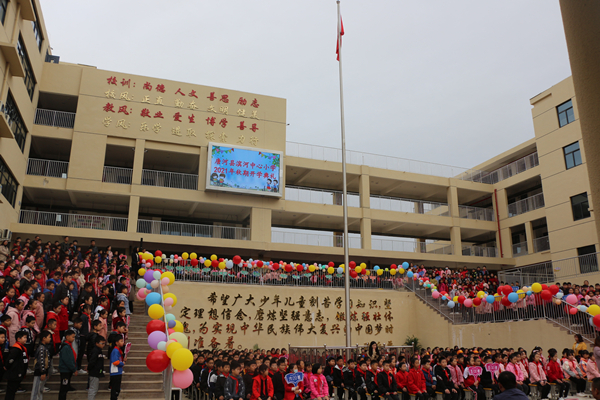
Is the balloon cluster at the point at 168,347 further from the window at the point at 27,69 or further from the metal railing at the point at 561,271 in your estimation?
the metal railing at the point at 561,271

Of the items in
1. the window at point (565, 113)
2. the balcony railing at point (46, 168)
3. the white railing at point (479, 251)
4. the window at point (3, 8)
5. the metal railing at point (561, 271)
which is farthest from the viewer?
the white railing at point (479, 251)

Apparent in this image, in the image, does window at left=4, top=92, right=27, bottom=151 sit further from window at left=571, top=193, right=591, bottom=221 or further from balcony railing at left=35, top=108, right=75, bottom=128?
window at left=571, top=193, right=591, bottom=221

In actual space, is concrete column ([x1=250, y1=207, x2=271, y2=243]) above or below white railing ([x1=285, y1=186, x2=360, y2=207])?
below

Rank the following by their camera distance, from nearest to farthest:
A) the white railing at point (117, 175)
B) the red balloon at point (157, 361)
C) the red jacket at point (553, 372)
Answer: the red balloon at point (157, 361) → the red jacket at point (553, 372) → the white railing at point (117, 175)

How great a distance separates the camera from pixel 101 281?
14773mm

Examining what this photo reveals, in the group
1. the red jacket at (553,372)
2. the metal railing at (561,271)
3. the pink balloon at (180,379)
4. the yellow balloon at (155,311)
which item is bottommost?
the red jacket at (553,372)

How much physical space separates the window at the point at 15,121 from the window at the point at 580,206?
27611 mm

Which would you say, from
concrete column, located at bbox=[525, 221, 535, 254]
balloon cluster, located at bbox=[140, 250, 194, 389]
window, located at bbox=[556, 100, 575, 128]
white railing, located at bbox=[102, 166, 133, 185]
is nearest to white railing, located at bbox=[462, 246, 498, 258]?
concrete column, located at bbox=[525, 221, 535, 254]

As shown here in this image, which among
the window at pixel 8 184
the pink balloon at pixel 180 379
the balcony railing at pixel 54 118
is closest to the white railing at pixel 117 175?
the balcony railing at pixel 54 118

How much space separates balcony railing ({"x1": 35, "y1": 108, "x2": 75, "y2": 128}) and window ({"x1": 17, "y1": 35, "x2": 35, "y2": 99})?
122 centimetres

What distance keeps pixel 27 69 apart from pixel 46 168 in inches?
198

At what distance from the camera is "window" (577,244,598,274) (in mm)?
22875

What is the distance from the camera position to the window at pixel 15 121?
2076 cm

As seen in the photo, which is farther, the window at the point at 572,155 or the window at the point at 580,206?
the window at the point at 572,155
